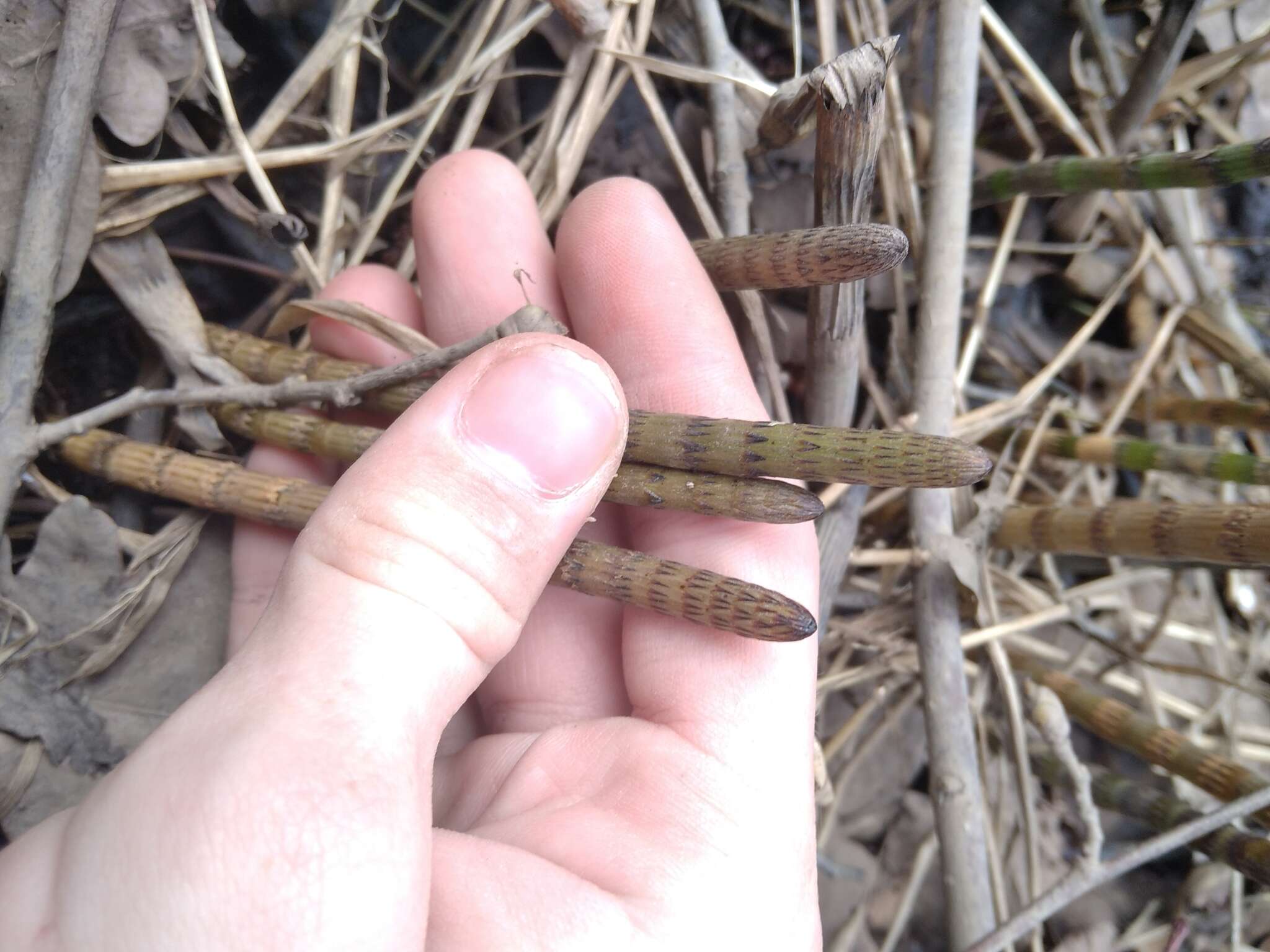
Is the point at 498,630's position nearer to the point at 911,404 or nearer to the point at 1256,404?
the point at 911,404

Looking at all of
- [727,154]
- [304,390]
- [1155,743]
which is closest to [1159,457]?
[1155,743]

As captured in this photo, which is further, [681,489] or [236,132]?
[236,132]

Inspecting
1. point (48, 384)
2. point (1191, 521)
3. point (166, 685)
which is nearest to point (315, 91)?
point (48, 384)

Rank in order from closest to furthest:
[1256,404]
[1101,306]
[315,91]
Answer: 1. [315,91]
2. [1256,404]
3. [1101,306]

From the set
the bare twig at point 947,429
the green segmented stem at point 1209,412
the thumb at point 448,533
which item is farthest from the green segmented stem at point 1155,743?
the thumb at point 448,533

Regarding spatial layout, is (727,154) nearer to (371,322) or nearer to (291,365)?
(371,322)

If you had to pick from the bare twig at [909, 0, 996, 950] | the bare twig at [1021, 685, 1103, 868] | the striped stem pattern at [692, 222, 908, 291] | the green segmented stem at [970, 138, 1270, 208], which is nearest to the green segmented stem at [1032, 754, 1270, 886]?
the bare twig at [1021, 685, 1103, 868]
